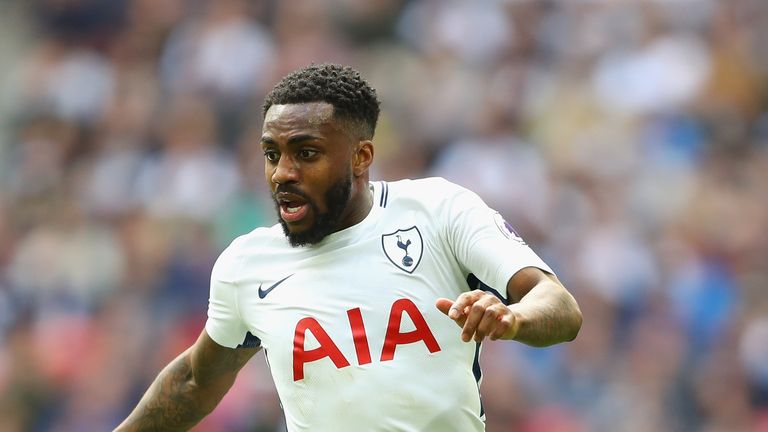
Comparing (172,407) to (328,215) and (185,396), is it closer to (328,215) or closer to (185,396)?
(185,396)

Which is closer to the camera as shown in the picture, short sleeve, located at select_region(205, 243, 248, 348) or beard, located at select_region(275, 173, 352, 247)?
beard, located at select_region(275, 173, 352, 247)

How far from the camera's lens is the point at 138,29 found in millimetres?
14477

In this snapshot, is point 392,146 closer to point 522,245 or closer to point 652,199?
point 652,199

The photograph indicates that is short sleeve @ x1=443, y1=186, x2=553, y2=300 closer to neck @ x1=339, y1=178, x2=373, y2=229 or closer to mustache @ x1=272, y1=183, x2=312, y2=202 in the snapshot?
neck @ x1=339, y1=178, x2=373, y2=229

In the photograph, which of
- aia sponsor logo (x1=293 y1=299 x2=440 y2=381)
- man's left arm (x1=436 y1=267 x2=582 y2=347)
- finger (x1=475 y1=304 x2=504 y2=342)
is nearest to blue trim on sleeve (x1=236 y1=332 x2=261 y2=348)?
aia sponsor logo (x1=293 y1=299 x2=440 y2=381)

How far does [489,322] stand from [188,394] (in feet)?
6.09

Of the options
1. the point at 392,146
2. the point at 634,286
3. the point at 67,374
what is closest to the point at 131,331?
the point at 67,374

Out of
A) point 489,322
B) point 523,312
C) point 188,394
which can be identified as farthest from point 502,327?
point 188,394

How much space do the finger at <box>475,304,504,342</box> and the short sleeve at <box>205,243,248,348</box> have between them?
1474 mm

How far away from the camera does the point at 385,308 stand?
492cm

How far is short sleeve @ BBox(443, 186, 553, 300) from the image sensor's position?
476 cm

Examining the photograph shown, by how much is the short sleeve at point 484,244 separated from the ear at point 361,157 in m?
0.36

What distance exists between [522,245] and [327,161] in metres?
0.78

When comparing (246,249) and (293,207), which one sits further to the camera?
(246,249)
